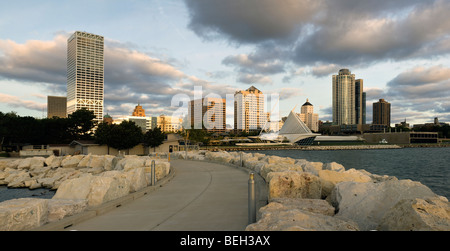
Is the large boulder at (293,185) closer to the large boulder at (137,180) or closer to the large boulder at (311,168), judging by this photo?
the large boulder at (311,168)

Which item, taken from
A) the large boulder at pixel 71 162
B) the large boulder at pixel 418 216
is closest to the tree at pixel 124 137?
the large boulder at pixel 71 162

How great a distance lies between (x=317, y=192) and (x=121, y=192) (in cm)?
641

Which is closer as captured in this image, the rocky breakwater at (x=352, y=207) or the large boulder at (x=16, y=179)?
the rocky breakwater at (x=352, y=207)

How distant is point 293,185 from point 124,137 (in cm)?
5062

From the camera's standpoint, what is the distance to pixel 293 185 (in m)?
8.05

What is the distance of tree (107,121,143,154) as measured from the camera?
175ft

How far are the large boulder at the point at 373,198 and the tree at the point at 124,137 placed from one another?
51.8 metres

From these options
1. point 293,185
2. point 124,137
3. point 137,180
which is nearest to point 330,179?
point 293,185

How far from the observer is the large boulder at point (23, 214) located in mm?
5598

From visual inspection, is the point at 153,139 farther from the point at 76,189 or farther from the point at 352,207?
the point at 352,207

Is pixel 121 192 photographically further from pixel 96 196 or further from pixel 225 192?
pixel 225 192
